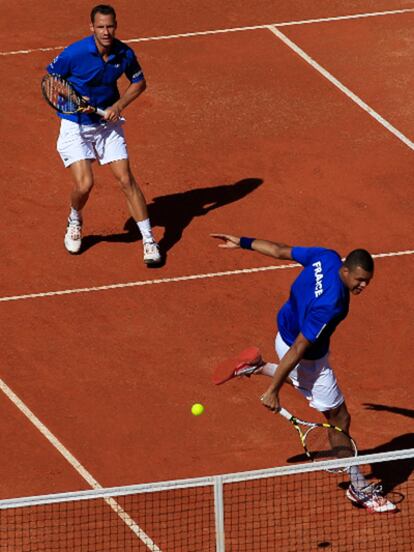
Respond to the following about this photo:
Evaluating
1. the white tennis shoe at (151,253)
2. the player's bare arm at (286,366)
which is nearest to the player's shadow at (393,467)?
the player's bare arm at (286,366)

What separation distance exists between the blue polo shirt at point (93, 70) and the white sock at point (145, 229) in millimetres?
1184

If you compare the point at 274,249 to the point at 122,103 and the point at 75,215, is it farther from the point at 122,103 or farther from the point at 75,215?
the point at 75,215

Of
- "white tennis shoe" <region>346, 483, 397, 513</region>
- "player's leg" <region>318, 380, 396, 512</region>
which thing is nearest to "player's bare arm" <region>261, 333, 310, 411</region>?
"player's leg" <region>318, 380, 396, 512</region>

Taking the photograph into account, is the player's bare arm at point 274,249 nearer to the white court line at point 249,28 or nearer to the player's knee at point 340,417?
the player's knee at point 340,417

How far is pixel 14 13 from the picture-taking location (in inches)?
887

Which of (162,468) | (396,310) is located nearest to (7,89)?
(396,310)

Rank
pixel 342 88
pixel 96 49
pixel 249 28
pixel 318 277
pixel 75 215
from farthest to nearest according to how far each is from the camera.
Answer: pixel 249 28 → pixel 342 88 → pixel 75 215 → pixel 96 49 → pixel 318 277

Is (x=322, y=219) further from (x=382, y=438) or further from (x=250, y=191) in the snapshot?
(x=382, y=438)

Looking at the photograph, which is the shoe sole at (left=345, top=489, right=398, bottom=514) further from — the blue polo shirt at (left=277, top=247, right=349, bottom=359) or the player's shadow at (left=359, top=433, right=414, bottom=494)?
the blue polo shirt at (left=277, top=247, right=349, bottom=359)

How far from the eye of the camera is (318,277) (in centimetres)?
1205

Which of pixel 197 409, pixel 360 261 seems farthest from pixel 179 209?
pixel 360 261

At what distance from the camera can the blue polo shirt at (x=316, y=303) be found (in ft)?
38.9

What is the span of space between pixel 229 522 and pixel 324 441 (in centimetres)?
104

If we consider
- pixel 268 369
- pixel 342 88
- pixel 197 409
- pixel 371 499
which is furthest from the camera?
pixel 342 88
